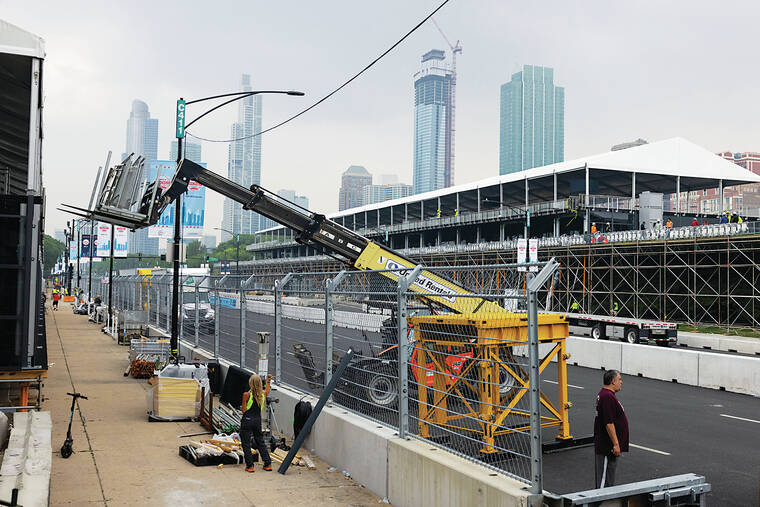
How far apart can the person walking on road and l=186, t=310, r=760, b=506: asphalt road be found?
149 cm

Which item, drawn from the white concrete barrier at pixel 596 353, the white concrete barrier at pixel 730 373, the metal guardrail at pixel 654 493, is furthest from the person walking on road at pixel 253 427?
the white concrete barrier at pixel 596 353

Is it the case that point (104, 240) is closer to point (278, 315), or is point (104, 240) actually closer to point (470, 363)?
point (278, 315)

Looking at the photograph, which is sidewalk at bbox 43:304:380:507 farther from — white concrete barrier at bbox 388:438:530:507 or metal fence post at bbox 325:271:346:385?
metal fence post at bbox 325:271:346:385

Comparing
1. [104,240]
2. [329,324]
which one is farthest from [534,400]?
[104,240]

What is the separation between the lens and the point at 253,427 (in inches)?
415

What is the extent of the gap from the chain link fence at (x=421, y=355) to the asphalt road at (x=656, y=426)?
9cm

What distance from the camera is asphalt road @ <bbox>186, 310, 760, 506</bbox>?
33.2ft

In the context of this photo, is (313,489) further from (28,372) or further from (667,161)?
(667,161)

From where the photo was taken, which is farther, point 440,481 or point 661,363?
point 661,363

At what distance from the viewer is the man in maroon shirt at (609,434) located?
7.82m

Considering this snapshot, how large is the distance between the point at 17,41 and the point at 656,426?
42.9 feet

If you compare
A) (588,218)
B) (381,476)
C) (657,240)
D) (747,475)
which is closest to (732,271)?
(657,240)

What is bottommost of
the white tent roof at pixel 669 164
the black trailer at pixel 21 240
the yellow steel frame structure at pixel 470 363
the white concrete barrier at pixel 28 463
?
the white concrete barrier at pixel 28 463

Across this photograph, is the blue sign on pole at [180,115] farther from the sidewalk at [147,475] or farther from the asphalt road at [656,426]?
the sidewalk at [147,475]
